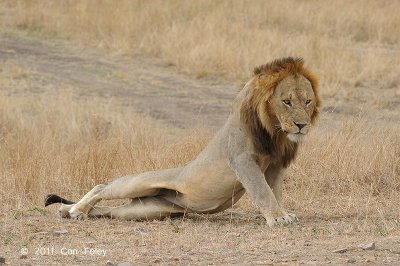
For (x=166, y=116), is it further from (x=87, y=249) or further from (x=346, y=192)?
(x=87, y=249)

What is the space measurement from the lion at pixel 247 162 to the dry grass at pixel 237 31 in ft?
23.7

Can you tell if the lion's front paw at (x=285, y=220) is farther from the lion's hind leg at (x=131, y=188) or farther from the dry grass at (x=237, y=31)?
the dry grass at (x=237, y=31)

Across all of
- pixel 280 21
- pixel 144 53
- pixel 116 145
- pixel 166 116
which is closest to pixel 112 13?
pixel 144 53

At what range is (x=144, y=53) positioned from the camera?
15.8m

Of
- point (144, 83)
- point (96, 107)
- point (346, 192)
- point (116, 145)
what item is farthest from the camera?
point (144, 83)

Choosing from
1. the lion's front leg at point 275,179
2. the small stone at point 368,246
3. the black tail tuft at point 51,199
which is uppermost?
the small stone at point 368,246

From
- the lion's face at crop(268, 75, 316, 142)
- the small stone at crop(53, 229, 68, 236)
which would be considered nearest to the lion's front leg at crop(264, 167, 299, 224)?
the lion's face at crop(268, 75, 316, 142)

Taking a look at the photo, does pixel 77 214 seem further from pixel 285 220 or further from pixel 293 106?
pixel 293 106

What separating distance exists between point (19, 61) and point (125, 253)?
9846 millimetres

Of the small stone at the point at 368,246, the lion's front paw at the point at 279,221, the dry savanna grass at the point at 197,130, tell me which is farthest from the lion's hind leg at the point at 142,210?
the small stone at the point at 368,246

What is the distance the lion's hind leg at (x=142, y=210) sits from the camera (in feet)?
22.0

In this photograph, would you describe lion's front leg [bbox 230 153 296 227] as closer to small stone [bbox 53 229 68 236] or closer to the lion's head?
the lion's head

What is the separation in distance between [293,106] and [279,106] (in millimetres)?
82

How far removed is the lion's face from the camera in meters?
6.17
